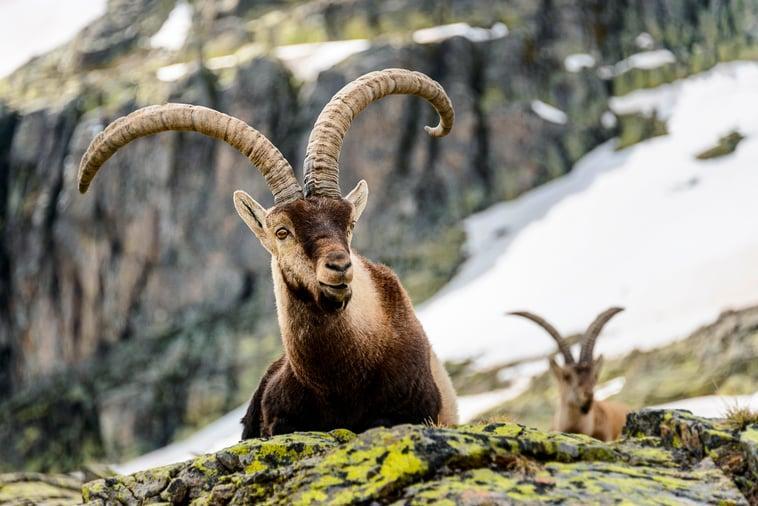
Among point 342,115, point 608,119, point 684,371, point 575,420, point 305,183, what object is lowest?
point 684,371

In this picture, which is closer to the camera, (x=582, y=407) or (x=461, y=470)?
(x=461, y=470)

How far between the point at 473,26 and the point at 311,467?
72.4m

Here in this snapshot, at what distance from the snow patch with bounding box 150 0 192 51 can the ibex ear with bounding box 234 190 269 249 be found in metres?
83.4

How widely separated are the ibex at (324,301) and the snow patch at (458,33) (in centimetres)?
6422

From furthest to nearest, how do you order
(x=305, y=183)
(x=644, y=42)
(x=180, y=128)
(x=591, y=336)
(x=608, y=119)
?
(x=644, y=42)
(x=608, y=119)
(x=591, y=336)
(x=180, y=128)
(x=305, y=183)

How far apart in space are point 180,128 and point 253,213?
4.64 feet

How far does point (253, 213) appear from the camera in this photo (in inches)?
346

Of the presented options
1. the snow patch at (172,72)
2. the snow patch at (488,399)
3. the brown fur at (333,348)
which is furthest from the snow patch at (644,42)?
the brown fur at (333,348)

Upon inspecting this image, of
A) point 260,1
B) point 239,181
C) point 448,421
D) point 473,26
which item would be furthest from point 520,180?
point 448,421

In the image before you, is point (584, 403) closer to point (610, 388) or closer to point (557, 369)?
point (557, 369)

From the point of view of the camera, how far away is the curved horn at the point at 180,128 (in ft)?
29.2

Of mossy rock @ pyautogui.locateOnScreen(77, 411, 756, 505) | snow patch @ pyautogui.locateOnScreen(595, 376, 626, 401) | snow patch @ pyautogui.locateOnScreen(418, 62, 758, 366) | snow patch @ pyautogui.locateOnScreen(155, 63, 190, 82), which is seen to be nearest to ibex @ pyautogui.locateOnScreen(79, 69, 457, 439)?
mossy rock @ pyautogui.locateOnScreen(77, 411, 756, 505)

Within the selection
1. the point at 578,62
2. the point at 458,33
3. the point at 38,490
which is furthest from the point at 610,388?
the point at 578,62

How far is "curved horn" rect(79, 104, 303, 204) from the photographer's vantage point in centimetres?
889
